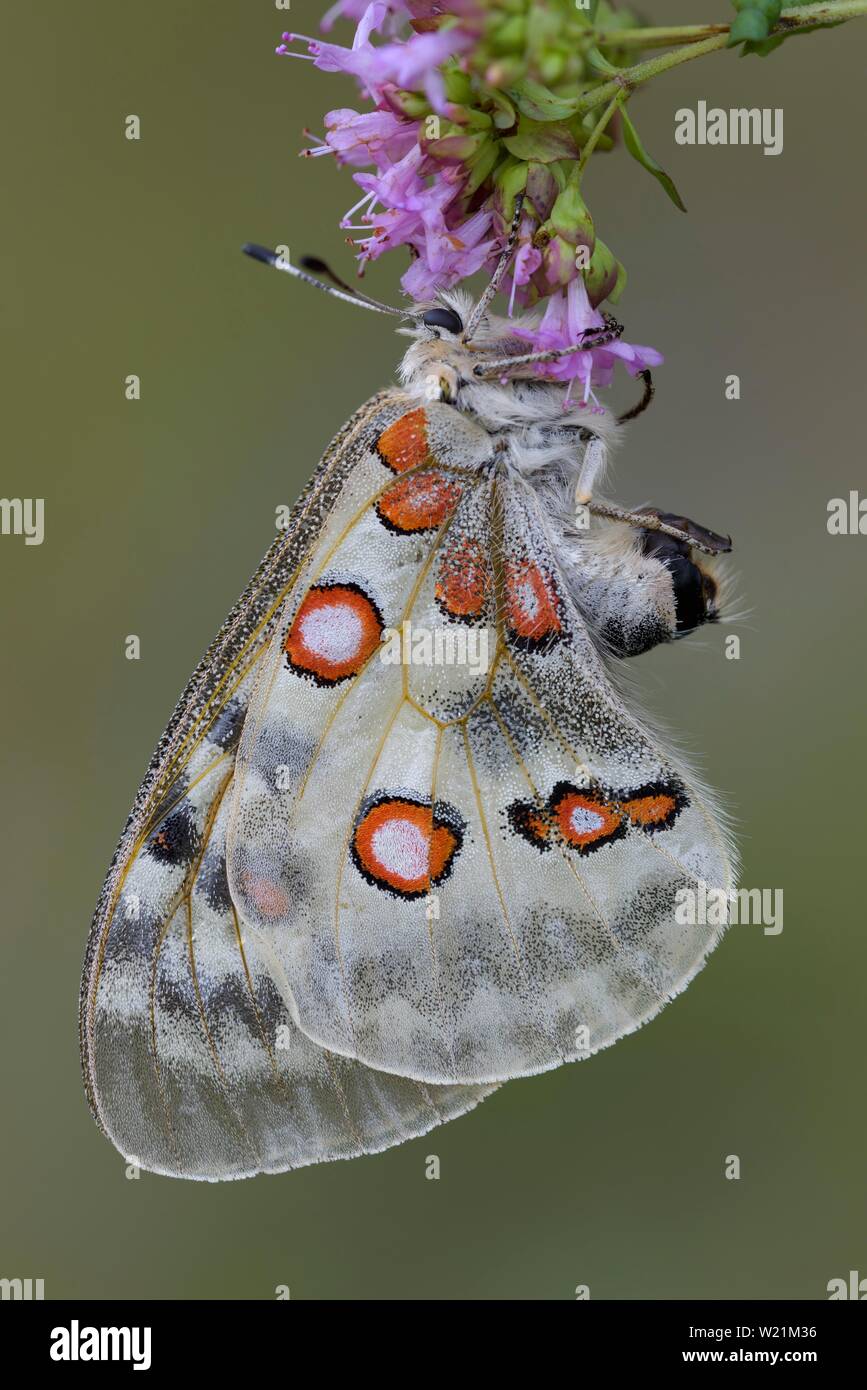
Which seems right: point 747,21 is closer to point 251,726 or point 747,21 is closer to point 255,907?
point 251,726

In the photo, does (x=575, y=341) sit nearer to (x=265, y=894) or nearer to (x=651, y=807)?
(x=651, y=807)

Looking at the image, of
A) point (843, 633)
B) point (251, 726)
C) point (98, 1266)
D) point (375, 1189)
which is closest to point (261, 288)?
point (843, 633)

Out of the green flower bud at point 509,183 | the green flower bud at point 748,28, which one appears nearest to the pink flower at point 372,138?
the green flower bud at point 509,183

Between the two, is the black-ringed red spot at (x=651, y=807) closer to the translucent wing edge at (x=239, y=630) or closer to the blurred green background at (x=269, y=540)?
the translucent wing edge at (x=239, y=630)

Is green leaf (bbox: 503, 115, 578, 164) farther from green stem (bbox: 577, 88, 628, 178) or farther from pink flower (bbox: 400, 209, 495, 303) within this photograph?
pink flower (bbox: 400, 209, 495, 303)
